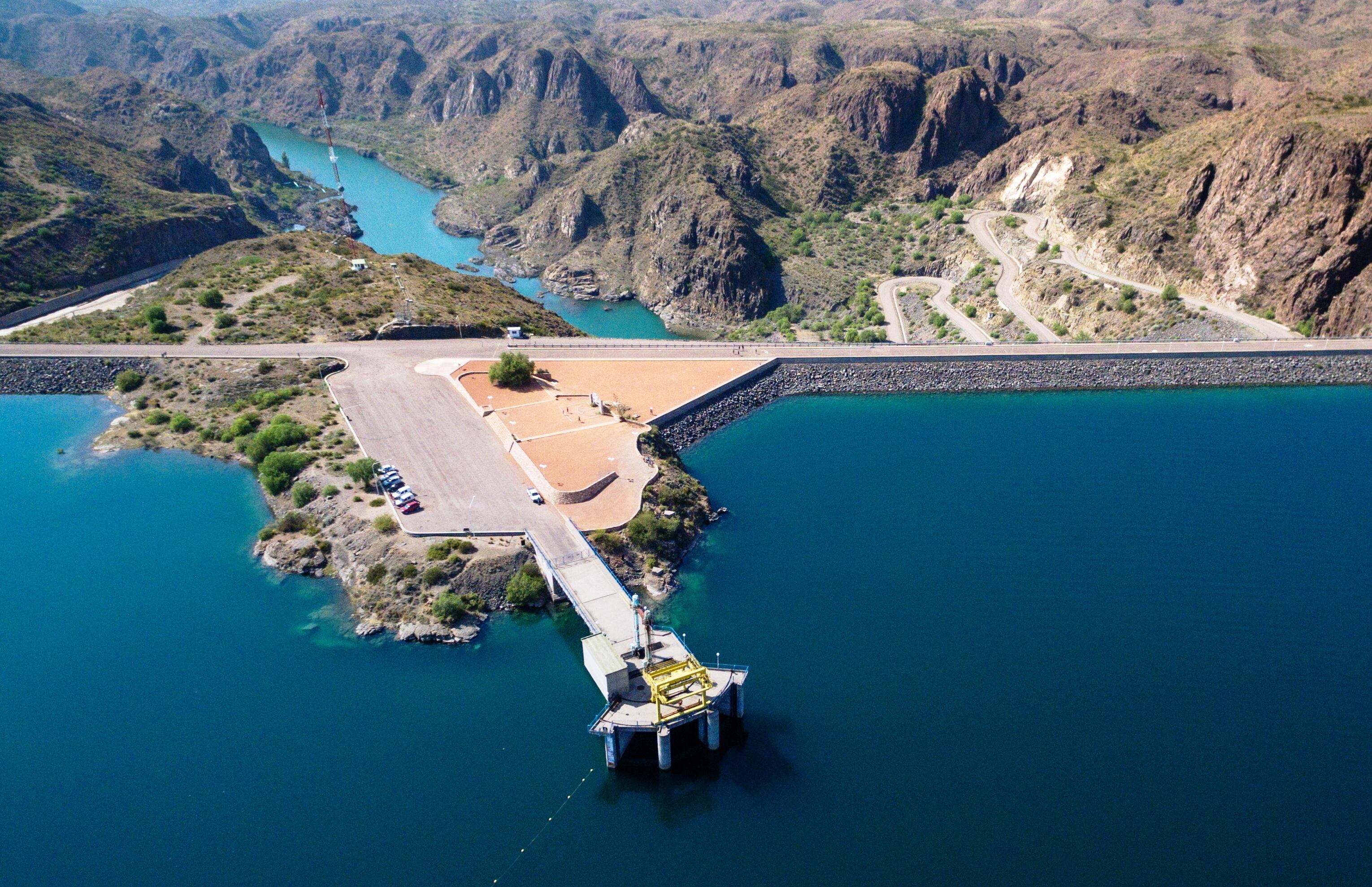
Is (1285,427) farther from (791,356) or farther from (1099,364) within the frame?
(791,356)

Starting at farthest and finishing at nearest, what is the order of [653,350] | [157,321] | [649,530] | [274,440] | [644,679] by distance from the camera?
1. [157,321]
2. [653,350]
3. [274,440]
4. [649,530]
5. [644,679]

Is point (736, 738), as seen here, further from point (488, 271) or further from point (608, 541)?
point (488, 271)

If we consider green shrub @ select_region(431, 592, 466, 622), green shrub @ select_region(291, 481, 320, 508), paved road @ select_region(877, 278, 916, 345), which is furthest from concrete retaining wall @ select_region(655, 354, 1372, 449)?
green shrub @ select_region(291, 481, 320, 508)

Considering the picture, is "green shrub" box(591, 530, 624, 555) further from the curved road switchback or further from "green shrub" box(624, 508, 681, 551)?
the curved road switchback

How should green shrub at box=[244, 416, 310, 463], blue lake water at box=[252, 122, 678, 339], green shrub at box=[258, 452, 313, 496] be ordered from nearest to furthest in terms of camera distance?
green shrub at box=[258, 452, 313, 496], green shrub at box=[244, 416, 310, 463], blue lake water at box=[252, 122, 678, 339]

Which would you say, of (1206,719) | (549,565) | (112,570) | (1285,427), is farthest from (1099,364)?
(112,570)

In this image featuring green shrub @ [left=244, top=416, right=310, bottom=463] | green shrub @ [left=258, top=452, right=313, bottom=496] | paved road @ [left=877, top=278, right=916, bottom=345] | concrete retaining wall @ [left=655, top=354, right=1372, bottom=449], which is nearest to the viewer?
green shrub @ [left=258, top=452, right=313, bottom=496]

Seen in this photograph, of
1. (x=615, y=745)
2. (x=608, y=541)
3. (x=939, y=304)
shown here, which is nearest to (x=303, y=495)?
(x=608, y=541)
